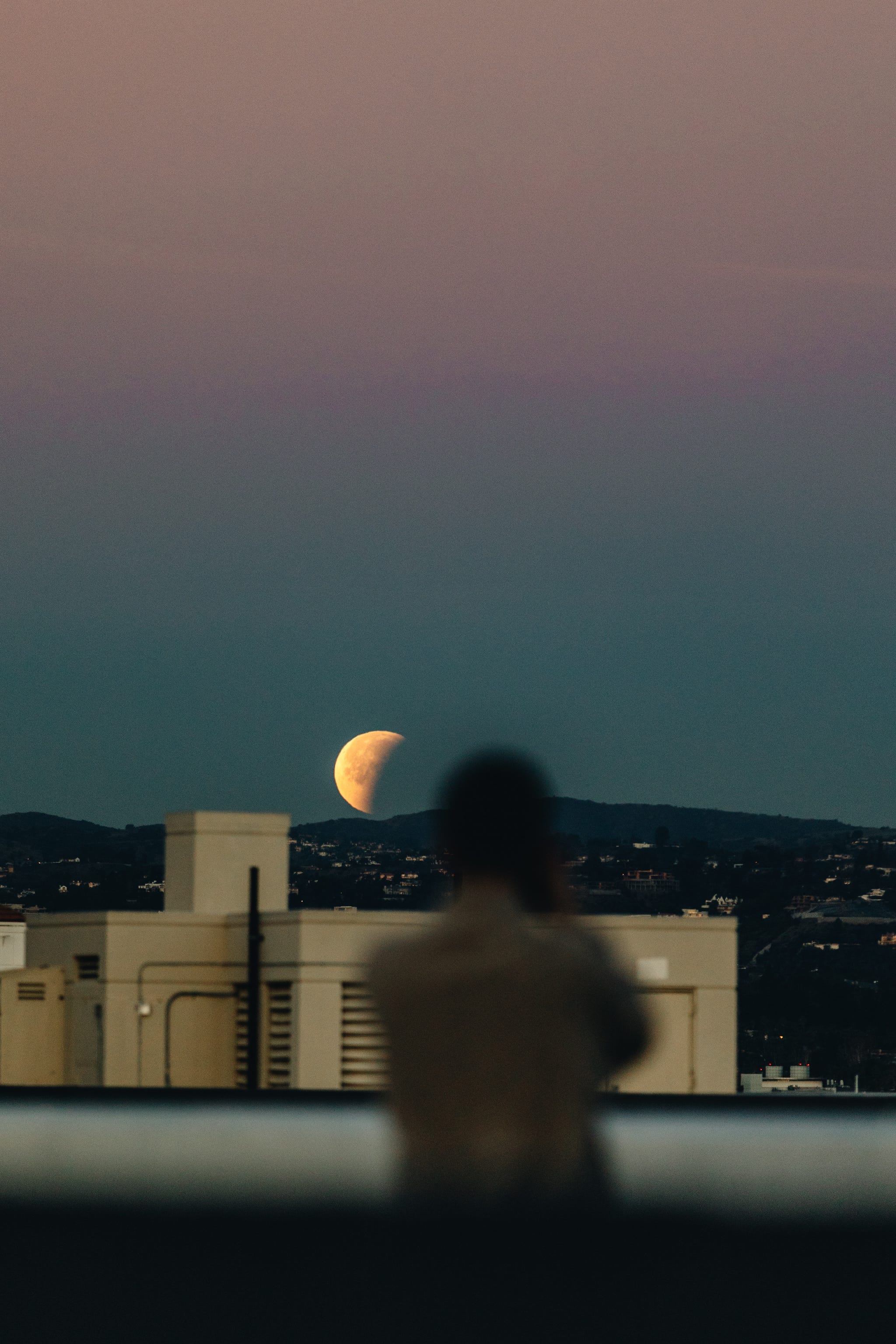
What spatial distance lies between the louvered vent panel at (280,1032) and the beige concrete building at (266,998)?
0.02 metres

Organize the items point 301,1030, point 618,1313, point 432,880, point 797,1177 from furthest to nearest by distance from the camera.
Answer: point 301,1030 < point 797,1177 < point 432,880 < point 618,1313

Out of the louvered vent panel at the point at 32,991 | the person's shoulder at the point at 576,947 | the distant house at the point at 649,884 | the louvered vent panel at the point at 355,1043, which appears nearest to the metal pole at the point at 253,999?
the louvered vent panel at the point at 355,1043

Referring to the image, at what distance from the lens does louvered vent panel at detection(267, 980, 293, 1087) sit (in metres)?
26.3

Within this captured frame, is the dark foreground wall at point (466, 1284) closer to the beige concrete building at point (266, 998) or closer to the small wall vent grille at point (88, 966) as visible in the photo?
the beige concrete building at point (266, 998)

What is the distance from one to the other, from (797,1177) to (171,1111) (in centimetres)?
228

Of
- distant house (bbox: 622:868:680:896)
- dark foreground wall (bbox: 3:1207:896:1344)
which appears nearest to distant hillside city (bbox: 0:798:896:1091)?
distant house (bbox: 622:868:680:896)

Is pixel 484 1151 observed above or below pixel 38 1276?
above

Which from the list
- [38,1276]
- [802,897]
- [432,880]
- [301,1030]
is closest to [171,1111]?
[432,880]

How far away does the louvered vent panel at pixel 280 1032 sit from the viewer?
26.3 metres

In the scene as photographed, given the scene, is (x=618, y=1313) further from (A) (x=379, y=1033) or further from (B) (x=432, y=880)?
(B) (x=432, y=880)

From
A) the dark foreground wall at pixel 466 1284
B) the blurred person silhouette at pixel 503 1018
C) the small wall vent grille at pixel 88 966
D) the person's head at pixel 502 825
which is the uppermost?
the person's head at pixel 502 825

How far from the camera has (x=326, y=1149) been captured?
23.1 feet

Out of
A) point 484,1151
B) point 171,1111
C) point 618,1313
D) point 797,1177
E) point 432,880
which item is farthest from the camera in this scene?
point 171,1111

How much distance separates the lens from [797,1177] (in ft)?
21.2
